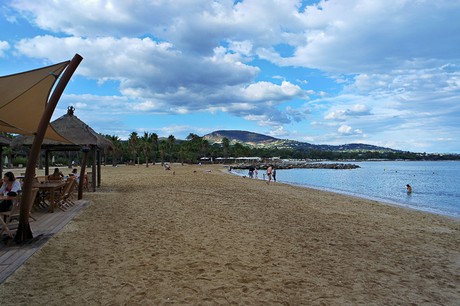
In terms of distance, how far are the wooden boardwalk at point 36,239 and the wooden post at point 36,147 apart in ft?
0.67

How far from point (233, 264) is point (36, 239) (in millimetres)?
3417

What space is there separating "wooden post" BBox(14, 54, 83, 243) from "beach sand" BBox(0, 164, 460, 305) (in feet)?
1.77

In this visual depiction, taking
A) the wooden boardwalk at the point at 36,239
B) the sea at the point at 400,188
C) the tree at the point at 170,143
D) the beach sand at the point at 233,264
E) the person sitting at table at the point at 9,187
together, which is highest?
the tree at the point at 170,143

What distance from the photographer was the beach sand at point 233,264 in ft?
12.0

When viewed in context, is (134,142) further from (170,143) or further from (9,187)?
(9,187)

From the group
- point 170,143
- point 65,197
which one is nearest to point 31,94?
point 65,197

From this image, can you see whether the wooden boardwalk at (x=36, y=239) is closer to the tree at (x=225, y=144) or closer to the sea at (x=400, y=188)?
the sea at (x=400, y=188)

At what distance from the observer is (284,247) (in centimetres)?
575

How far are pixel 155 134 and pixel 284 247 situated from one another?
7652 cm

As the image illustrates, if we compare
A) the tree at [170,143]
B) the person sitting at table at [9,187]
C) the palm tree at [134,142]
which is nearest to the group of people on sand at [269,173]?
the person sitting at table at [9,187]

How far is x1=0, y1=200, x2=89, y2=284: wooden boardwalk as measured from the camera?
4366 mm

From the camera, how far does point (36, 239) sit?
565 centimetres

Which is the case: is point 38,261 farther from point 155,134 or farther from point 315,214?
point 155,134

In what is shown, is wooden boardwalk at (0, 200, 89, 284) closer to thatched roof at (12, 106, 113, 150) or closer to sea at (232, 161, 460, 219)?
thatched roof at (12, 106, 113, 150)
